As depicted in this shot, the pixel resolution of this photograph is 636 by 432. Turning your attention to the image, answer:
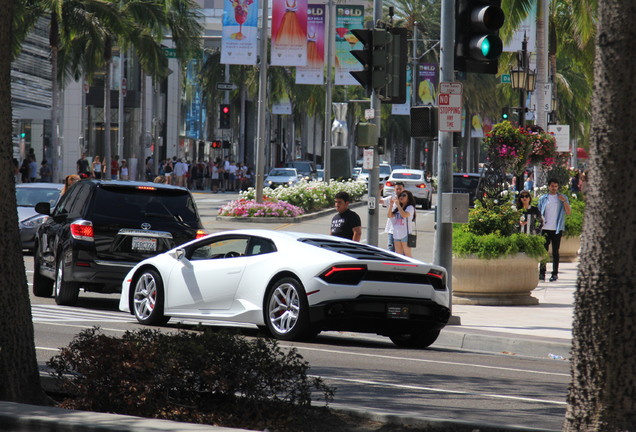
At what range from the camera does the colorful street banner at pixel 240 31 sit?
43.1m

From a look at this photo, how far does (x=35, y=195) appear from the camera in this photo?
27.5 m

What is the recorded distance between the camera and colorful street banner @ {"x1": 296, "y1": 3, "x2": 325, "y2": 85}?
49.4 meters

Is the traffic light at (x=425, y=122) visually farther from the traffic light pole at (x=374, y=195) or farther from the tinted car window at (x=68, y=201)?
the tinted car window at (x=68, y=201)

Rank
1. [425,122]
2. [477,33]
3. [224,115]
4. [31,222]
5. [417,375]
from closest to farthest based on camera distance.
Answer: [417,375] → [477,33] → [425,122] → [31,222] → [224,115]

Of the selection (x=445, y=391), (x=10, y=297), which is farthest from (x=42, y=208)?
(x=10, y=297)

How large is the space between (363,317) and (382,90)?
698cm

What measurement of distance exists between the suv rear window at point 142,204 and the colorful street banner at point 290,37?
2763 centimetres

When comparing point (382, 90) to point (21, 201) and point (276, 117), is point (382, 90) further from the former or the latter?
point (276, 117)

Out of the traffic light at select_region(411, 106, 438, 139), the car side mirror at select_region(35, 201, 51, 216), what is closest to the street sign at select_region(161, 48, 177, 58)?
the car side mirror at select_region(35, 201, 51, 216)

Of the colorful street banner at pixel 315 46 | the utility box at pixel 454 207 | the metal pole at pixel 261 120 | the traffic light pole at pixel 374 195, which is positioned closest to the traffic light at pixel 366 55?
the traffic light pole at pixel 374 195

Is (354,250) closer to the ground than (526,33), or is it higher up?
closer to the ground

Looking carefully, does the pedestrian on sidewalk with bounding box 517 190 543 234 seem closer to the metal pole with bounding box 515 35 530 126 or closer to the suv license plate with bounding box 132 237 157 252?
the metal pole with bounding box 515 35 530 126

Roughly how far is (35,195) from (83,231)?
37.4ft

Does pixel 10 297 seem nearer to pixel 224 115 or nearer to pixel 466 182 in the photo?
pixel 466 182
